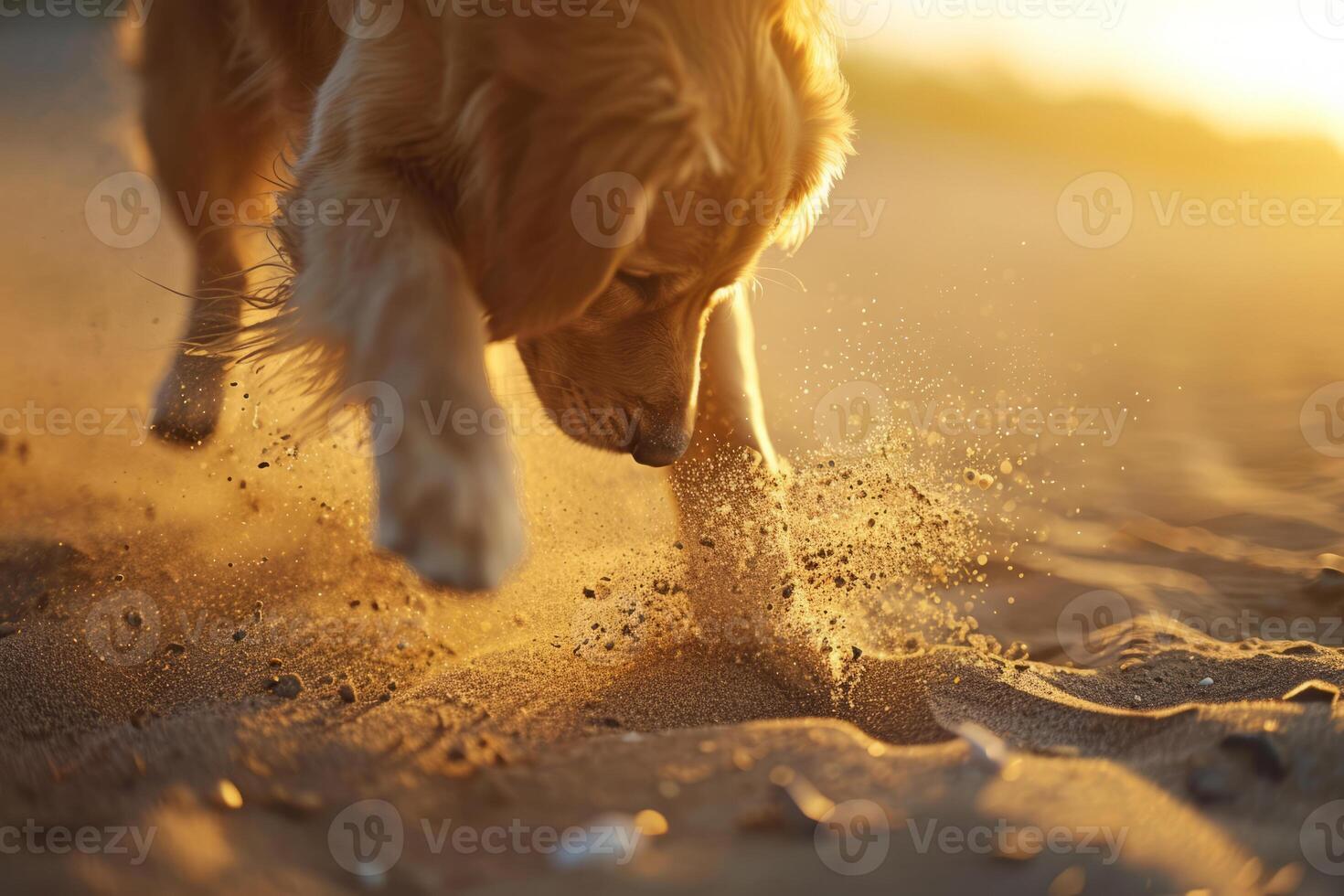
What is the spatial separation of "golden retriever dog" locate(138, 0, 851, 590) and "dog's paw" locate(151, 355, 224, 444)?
1060mm

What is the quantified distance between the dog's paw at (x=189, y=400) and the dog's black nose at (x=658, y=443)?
2.05 m

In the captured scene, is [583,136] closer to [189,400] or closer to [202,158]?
[202,158]

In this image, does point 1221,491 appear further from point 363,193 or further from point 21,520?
point 21,520

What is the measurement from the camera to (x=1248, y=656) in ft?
9.68

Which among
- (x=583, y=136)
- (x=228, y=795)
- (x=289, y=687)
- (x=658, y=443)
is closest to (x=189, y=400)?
(x=289, y=687)

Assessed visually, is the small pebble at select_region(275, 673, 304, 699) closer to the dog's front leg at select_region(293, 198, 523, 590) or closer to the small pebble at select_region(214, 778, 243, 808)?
the dog's front leg at select_region(293, 198, 523, 590)

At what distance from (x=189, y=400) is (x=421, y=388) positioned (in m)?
2.33

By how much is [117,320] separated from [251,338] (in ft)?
6.93

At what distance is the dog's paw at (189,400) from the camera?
387 cm

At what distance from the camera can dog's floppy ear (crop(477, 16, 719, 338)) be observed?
7.47 ft

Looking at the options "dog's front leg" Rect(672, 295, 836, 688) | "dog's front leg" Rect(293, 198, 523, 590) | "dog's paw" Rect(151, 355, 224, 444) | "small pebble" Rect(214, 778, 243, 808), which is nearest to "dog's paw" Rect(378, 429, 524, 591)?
"dog's front leg" Rect(293, 198, 523, 590)

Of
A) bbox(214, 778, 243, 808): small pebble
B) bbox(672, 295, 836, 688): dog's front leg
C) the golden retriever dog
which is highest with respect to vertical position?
the golden retriever dog

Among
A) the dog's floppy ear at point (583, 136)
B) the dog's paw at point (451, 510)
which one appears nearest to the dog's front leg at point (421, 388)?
the dog's paw at point (451, 510)

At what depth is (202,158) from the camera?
12.4ft
